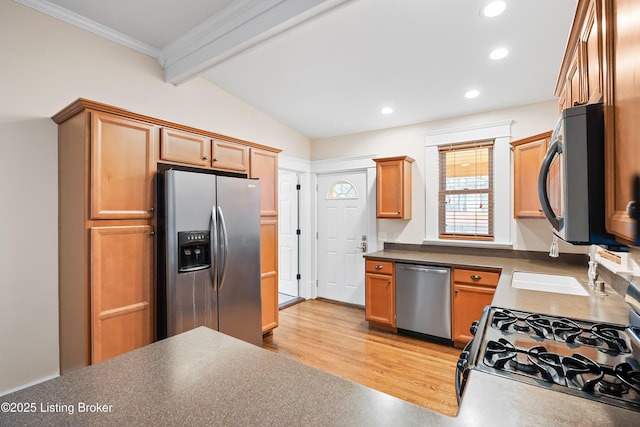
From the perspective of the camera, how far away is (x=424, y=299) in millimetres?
3232

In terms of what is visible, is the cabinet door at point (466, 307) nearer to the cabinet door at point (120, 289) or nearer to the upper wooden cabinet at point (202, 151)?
the upper wooden cabinet at point (202, 151)

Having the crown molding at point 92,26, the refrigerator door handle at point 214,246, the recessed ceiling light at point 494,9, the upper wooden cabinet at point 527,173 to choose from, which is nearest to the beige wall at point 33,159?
the crown molding at point 92,26

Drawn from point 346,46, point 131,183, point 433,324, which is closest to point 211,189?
point 131,183

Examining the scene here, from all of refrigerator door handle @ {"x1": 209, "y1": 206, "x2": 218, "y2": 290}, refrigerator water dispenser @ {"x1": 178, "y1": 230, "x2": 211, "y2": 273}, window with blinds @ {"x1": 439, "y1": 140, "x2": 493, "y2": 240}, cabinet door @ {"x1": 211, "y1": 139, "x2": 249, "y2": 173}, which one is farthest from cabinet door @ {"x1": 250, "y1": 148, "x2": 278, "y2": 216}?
window with blinds @ {"x1": 439, "y1": 140, "x2": 493, "y2": 240}

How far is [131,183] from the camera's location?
7.30ft

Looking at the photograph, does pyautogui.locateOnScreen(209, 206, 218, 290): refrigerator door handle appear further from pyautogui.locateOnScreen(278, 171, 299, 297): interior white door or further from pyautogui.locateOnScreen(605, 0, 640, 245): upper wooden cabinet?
pyautogui.locateOnScreen(605, 0, 640, 245): upper wooden cabinet

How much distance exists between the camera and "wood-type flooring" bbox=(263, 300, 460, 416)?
2381 millimetres

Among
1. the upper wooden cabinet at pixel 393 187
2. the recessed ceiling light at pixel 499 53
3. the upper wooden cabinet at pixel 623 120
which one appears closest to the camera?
the upper wooden cabinet at pixel 623 120

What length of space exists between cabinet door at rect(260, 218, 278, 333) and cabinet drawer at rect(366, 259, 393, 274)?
3.74 feet

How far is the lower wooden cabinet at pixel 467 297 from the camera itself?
9.46ft

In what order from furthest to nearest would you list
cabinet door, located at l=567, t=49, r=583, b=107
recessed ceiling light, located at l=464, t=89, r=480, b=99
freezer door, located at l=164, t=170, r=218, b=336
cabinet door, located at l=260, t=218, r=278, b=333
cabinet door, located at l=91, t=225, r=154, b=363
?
cabinet door, located at l=260, t=218, r=278, b=333, recessed ceiling light, located at l=464, t=89, r=480, b=99, freezer door, located at l=164, t=170, r=218, b=336, cabinet door, located at l=91, t=225, r=154, b=363, cabinet door, located at l=567, t=49, r=583, b=107

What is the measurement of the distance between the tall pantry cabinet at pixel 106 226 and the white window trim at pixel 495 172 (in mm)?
2976

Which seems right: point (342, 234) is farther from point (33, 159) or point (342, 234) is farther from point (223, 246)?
point (33, 159)

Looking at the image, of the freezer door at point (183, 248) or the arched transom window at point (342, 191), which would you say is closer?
the freezer door at point (183, 248)
